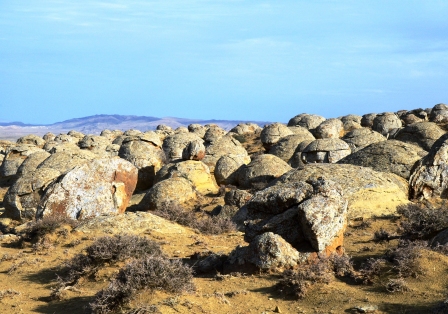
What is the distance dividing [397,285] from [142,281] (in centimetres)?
378

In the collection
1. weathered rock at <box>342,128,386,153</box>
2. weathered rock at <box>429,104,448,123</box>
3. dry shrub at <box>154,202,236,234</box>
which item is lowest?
dry shrub at <box>154,202,236,234</box>

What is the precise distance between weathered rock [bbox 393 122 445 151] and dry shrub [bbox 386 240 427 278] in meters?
18.3

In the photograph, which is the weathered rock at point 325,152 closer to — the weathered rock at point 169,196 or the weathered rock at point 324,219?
the weathered rock at point 169,196

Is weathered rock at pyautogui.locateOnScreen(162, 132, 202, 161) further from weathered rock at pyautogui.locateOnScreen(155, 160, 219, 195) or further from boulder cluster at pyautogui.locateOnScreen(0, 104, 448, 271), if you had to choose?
weathered rock at pyautogui.locateOnScreen(155, 160, 219, 195)

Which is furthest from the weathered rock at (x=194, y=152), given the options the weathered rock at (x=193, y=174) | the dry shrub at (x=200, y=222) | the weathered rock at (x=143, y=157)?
the dry shrub at (x=200, y=222)

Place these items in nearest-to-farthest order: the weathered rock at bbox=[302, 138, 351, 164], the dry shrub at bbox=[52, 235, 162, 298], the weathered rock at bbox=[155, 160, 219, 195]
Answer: the dry shrub at bbox=[52, 235, 162, 298], the weathered rock at bbox=[155, 160, 219, 195], the weathered rock at bbox=[302, 138, 351, 164]

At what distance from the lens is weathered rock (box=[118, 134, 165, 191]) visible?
2625 cm

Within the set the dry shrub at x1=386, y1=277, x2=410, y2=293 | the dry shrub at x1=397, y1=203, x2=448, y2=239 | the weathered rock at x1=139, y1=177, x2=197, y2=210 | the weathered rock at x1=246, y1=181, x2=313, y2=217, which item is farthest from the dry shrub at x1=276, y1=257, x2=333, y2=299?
the weathered rock at x1=139, y1=177, x2=197, y2=210

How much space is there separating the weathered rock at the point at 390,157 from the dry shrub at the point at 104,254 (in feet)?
34.9

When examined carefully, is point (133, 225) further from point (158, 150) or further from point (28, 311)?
point (158, 150)

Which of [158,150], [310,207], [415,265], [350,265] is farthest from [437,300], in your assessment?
[158,150]

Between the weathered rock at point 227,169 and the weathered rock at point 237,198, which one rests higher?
the weathered rock at point 227,169

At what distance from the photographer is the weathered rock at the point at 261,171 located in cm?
2314

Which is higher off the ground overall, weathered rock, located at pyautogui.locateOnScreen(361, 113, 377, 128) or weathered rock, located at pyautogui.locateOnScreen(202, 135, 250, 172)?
weathered rock, located at pyautogui.locateOnScreen(361, 113, 377, 128)
